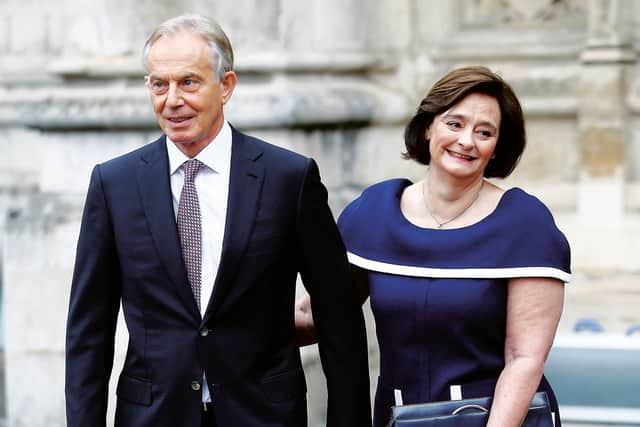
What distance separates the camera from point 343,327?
337 cm

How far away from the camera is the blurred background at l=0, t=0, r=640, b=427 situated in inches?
234

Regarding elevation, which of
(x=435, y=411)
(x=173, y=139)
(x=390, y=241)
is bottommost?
(x=435, y=411)

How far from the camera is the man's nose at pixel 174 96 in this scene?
10.2ft

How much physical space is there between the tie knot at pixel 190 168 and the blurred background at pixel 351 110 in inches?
99.5

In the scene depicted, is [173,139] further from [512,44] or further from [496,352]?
[512,44]

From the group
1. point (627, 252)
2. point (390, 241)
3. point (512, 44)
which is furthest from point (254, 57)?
point (390, 241)

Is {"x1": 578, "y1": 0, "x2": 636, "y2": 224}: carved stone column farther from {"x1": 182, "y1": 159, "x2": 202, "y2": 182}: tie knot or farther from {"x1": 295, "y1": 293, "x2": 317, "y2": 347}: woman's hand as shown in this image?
{"x1": 182, "y1": 159, "x2": 202, "y2": 182}: tie knot

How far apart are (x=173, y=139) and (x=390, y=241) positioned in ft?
2.03

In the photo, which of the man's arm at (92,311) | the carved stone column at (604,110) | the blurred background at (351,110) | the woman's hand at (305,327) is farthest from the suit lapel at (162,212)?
the carved stone column at (604,110)

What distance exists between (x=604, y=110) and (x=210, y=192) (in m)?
3.19

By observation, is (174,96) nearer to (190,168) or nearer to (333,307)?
(190,168)

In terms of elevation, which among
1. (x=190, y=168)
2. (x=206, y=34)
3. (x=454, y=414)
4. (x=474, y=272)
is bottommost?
(x=454, y=414)

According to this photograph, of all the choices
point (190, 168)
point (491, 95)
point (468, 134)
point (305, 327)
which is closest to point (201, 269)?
point (190, 168)

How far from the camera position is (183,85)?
314 cm
